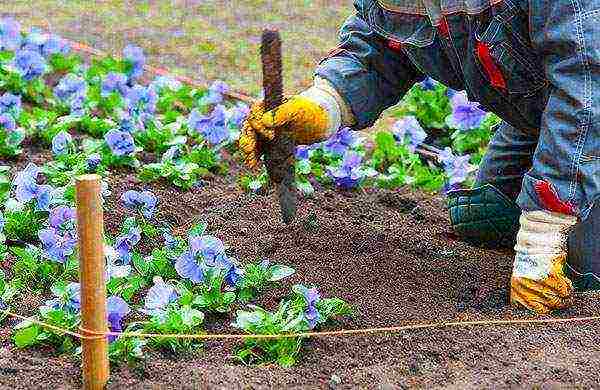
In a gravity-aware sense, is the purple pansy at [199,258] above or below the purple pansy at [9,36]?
below

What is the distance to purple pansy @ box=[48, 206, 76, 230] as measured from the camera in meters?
3.16

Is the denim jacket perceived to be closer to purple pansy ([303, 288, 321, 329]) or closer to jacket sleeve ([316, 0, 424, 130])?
jacket sleeve ([316, 0, 424, 130])

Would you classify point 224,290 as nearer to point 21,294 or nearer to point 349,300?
point 349,300

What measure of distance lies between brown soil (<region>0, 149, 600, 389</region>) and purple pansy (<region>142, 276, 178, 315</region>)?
13 cm

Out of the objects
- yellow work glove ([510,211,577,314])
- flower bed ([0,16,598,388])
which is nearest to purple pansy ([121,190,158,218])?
flower bed ([0,16,598,388])

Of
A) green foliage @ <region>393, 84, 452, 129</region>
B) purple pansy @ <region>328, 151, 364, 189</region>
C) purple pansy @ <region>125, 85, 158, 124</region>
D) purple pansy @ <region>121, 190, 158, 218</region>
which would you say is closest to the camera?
purple pansy @ <region>121, 190, 158, 218</region>

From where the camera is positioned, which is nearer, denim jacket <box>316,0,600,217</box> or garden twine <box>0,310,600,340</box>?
garden twine <box>0,310,600,340</box>

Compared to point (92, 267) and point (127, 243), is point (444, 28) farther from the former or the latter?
point (92, 267)

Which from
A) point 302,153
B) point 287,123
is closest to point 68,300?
point 287,123

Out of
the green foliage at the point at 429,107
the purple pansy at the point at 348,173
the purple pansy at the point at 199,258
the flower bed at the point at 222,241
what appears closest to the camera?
the flower bed at the point at 222,241

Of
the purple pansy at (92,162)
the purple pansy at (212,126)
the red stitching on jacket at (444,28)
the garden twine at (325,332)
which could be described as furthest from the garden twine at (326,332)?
the purple pansy at (212,126)

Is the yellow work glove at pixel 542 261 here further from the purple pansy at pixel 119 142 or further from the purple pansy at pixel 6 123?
the purple pansy at pixel 6 123

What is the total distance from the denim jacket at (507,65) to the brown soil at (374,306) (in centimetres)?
34

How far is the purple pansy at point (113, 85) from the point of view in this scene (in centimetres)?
460
